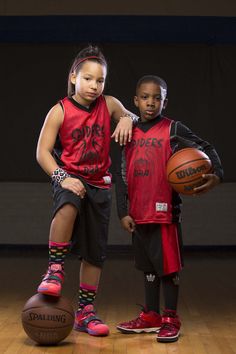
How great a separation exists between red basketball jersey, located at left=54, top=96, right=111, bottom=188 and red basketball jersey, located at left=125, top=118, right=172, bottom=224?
0.52ft

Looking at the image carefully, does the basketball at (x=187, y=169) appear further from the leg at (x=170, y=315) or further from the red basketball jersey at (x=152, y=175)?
the leg at (x=170, y=315)

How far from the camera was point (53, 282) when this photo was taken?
11.2 feet

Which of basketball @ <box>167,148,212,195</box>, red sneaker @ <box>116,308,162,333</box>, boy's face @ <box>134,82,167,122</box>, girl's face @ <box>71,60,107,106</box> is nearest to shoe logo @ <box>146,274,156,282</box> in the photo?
red sneaker @ <box>116,308,162,333</box>

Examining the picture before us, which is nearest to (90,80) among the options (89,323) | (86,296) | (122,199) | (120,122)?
(120,122)

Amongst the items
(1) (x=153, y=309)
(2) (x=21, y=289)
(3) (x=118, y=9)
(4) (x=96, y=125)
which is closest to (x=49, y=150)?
(4) (x=96, y=125)

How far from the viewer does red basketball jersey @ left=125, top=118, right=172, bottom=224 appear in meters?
3.79

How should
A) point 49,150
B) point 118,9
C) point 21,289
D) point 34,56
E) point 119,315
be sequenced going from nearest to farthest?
point 49,150, point 119,315, point 21,289, point 118,9, point 34,56

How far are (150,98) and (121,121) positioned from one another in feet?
0.59

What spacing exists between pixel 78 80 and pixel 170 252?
0.93 meters

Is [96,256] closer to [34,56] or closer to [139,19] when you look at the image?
[139,19]

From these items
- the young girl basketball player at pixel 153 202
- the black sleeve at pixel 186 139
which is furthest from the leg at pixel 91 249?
the black sleeve at pixel 186 139

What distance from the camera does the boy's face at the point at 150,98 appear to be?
149 inches

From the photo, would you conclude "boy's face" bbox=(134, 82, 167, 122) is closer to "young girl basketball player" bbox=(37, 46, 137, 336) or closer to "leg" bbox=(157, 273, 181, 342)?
"young girl basketball player" bbox=(37, 46, 137, 336)

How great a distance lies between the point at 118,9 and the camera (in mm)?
7742
